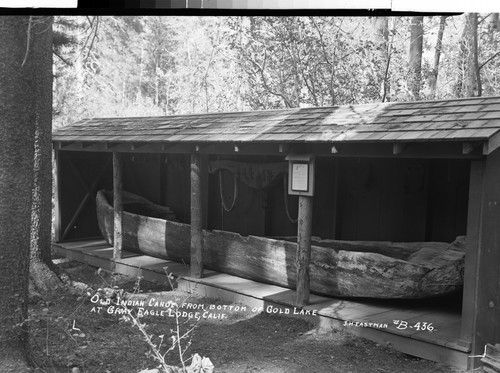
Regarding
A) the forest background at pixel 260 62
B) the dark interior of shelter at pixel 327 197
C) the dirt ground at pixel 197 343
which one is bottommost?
the dirt ground at pixel 197 343

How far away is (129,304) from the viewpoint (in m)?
5.48

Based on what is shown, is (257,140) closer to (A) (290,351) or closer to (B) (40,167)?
(A) (290,351)

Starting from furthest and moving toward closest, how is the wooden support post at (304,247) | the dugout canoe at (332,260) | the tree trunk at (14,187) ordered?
the wooden support post at (304,247) → the dugout canoe at (332,260) → the tree trunk at (14,187)

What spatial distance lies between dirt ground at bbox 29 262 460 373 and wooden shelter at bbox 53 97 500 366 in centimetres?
60

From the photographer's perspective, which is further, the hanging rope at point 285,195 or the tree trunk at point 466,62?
the hanging rope at point 285,195

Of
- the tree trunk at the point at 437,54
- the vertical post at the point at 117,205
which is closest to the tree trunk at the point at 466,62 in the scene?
the tree trunk at the point at 437,54

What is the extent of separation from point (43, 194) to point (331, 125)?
3.62 m

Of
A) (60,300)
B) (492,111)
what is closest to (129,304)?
(60,300)

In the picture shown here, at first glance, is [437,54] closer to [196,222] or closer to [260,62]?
[260,62]

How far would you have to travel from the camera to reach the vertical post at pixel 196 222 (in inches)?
275

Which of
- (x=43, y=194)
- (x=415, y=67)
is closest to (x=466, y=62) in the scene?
(x=415, y=67)

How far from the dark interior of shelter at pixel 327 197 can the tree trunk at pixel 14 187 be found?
3991 mm

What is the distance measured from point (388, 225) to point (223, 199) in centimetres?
270

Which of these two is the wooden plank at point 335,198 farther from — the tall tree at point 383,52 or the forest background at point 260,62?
the tall tree at point 383,52
